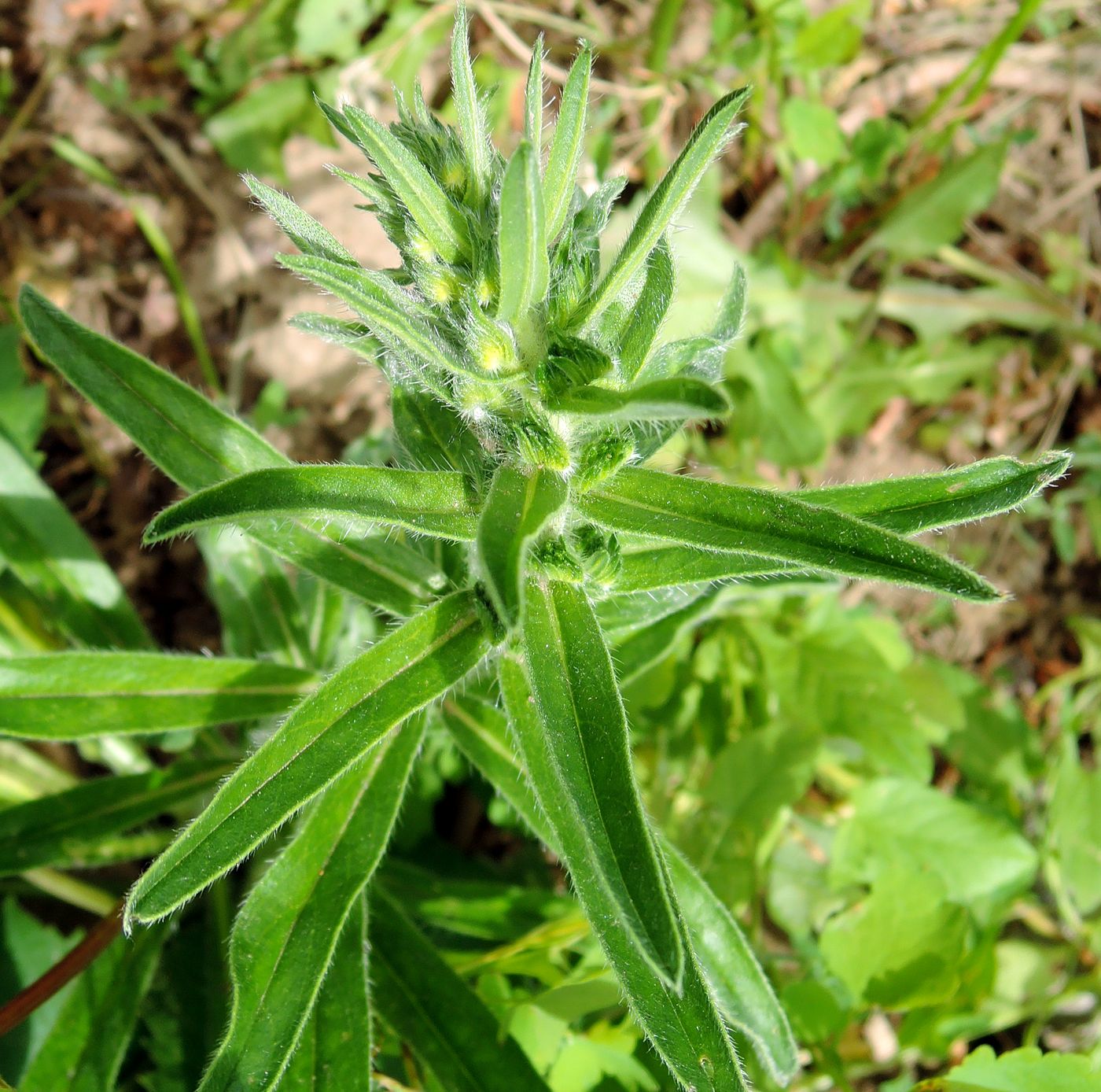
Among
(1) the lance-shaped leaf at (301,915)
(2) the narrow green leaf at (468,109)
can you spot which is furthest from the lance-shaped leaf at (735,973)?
(2) the narrow green leaf at (468,109)

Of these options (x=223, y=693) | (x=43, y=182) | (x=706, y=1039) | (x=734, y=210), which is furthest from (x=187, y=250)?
(x=706, y=1039)

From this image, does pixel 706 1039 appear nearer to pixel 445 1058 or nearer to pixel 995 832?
pixel 445 1058

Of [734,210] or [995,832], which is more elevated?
→ [734,210]

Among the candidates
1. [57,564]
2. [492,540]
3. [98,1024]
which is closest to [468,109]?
[492,540]

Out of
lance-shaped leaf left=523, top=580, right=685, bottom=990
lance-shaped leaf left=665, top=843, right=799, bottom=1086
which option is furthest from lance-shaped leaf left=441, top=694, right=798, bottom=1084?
lance-shaped leaf left=523, top=580, right=685, bottom=990

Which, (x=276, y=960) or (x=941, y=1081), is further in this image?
(x=941, y=1081)

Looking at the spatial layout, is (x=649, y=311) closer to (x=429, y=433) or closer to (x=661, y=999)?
(x=429, y=433)

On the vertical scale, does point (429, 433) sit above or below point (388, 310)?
below
